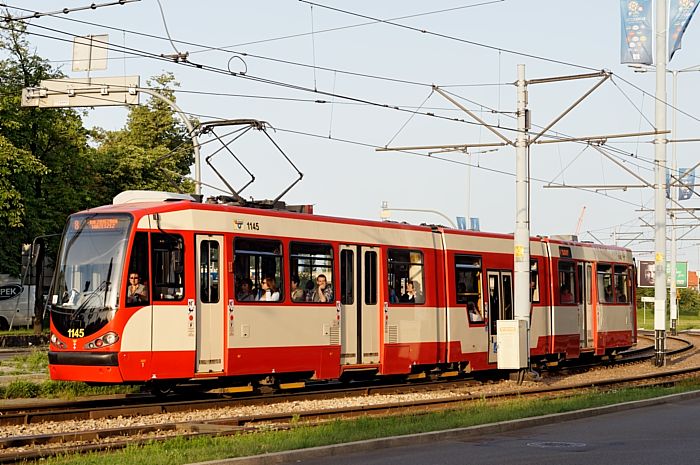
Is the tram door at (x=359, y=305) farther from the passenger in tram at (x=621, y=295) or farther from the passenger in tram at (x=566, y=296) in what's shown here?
the passenger in tram at (x=621, y=295)

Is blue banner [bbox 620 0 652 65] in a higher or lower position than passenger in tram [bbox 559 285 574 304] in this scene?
higher

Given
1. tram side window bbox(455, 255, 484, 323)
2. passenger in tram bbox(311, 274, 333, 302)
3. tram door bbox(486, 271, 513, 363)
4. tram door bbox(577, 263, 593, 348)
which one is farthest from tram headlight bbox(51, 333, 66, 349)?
tram door bbox(577, 263, 593, 348)

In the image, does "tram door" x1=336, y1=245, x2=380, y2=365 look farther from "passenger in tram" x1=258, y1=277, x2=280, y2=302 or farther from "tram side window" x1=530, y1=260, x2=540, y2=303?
"tram side window" x1=530, y1=260, x2=540, y2=303

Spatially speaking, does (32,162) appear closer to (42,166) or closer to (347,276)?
(42,166)

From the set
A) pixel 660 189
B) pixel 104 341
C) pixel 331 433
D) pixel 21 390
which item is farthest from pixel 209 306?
pixel 660 189

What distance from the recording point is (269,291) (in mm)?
20188

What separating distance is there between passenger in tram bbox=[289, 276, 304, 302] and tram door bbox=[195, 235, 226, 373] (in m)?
1.86

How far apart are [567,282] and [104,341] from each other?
51.4 ft

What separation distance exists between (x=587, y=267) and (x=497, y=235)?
5.42 metres

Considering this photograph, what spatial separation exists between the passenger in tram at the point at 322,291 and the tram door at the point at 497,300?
239 inches

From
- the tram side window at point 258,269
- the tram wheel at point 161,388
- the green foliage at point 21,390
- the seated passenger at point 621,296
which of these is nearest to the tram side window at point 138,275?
the tram wheel at point 161,388

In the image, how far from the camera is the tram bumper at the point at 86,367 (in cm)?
1780

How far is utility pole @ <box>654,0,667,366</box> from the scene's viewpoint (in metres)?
31.1

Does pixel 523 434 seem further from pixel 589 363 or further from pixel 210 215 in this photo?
pixel 589 363
